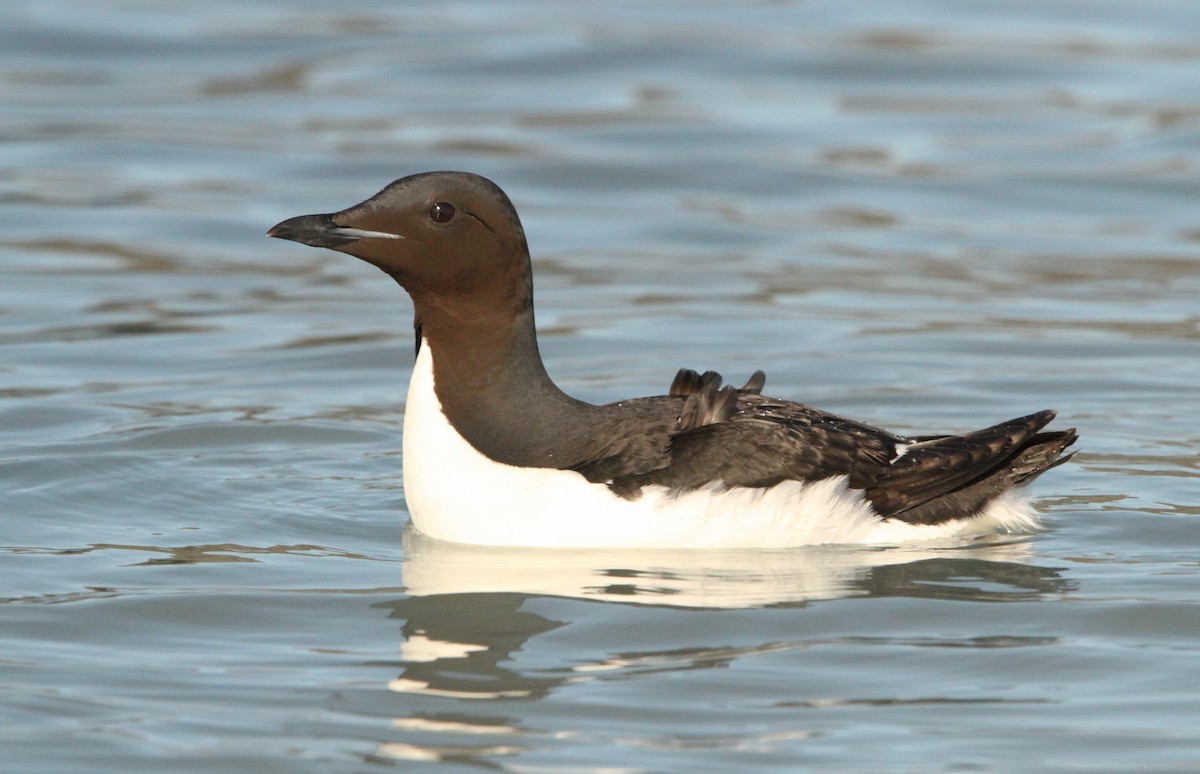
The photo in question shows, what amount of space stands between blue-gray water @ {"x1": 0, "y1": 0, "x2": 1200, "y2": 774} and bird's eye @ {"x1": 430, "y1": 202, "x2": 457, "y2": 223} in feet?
3.89

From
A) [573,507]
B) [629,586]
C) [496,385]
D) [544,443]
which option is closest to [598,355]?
[496,385]

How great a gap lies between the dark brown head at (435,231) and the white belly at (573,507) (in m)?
0.35

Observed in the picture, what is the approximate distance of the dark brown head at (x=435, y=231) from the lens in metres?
7.04

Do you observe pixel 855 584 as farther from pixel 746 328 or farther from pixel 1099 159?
pixel 1099 159

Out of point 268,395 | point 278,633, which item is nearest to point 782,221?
point 268,395

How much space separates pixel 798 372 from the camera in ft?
34.8

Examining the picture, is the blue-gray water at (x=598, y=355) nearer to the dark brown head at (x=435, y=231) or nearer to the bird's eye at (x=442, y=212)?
the dark brown head at (x=435, y=231)

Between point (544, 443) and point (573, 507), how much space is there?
0.92 feet

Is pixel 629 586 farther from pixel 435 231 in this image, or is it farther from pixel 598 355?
pixel 598 355

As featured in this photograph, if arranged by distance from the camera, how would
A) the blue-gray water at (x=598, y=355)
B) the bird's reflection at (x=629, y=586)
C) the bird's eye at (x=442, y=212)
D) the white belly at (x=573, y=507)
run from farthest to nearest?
the bird's eye at (x=442, y=212) < the white belly at (x=573, y=507) < the bird's reflection at (x=629, y=586) < the blue-gray water at (x=598, y=355)

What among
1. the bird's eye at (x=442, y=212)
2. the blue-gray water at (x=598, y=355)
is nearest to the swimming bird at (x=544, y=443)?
the bird's eye at (x=442, y=212)

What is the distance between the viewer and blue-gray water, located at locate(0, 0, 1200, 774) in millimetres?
5633

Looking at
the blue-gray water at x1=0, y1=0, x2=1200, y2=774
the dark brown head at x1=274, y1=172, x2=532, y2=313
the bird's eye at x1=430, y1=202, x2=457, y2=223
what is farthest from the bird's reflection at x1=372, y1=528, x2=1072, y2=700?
the bird's eye at x1=430, y1=202, x2=457, y2=223

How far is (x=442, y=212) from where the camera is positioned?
7.04m
